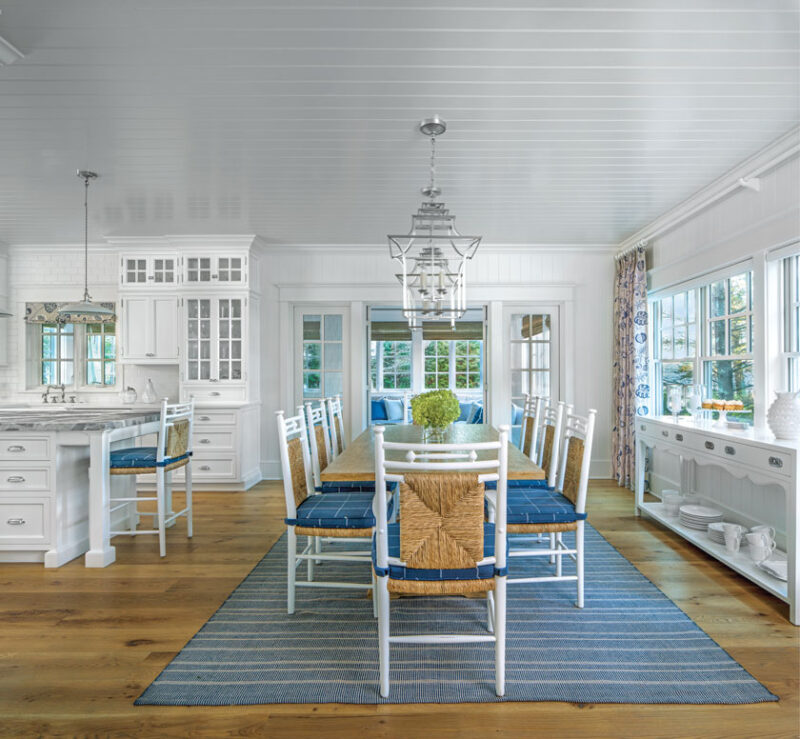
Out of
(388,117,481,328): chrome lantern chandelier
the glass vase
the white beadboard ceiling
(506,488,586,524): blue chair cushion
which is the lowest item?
(506,488,586,524): blue chair cushion

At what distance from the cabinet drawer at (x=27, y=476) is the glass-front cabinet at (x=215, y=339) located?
2.18 m

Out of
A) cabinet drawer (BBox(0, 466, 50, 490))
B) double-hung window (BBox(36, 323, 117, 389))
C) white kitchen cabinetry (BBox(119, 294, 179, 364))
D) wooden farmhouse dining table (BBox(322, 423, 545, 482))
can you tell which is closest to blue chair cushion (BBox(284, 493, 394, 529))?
wooden farmhouse dining table (BBox(322, 423, 545, 482))

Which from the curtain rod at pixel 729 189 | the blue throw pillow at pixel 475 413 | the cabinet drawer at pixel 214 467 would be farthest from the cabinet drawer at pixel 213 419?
the curtain rod at pixel 729 189

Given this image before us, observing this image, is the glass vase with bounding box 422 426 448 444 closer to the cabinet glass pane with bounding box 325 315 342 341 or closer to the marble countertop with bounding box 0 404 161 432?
the marble countertop with bounding box 0 404 161 432

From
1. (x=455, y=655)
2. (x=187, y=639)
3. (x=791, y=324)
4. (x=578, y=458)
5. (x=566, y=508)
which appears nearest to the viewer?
(x=455, y=655)

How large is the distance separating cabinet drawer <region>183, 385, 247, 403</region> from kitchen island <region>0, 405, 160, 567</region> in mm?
1922

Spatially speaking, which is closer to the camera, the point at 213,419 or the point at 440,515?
the point at 440,515

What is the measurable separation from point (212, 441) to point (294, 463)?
2.80 metres

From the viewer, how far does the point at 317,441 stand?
3299 millimetres

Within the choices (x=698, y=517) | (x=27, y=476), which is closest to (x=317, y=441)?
(x=27, y=476)

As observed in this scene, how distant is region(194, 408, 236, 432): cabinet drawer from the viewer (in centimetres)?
509

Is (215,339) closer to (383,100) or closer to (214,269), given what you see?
(214,269)

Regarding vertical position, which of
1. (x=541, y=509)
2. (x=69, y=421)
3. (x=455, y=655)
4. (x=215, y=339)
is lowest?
(x=455, y=655)

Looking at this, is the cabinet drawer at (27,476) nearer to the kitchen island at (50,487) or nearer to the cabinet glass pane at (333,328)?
the kitchen island at (50,487)
